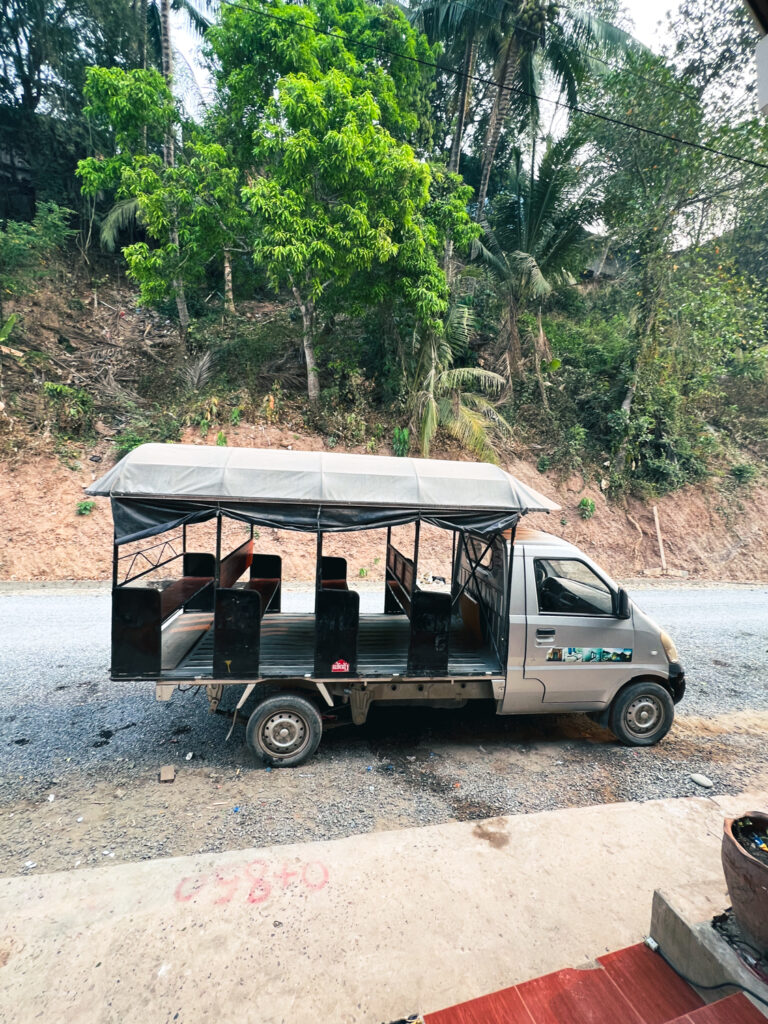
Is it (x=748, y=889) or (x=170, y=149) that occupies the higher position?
(x=170, y=149)

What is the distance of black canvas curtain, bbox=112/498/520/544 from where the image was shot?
173 inches

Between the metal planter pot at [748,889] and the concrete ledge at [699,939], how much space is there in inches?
5.6

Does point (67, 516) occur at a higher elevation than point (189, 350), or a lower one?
lower

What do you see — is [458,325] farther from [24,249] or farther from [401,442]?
[24,249]

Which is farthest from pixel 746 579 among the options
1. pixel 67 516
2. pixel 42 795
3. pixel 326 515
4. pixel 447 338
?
pixel 67 516

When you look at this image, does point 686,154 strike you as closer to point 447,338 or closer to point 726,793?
point 447,338

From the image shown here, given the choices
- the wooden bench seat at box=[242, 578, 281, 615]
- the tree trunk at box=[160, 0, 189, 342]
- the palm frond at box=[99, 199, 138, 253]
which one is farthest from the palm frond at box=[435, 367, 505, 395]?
the palm frond at box=[99, 199, 138, 253]

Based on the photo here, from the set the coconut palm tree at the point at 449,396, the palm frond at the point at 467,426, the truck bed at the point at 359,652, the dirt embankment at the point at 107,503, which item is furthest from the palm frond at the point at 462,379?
the truck bed at the point at 359,652

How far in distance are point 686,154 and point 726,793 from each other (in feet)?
57.5

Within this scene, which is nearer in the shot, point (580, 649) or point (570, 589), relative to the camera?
point (580, 649)

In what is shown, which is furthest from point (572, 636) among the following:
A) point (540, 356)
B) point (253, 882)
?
point (540, 356)

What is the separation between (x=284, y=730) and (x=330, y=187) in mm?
12929

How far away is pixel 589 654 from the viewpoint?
510 cm

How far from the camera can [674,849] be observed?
3.82 metres
